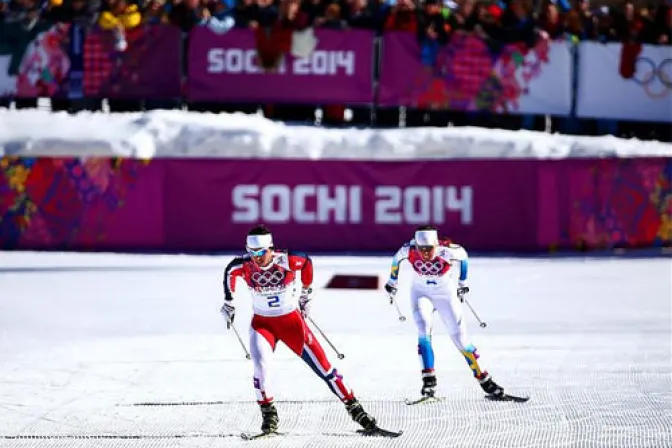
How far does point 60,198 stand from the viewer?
21.6m

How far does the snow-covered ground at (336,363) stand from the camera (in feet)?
27.7

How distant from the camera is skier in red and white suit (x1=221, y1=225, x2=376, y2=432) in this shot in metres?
8.30

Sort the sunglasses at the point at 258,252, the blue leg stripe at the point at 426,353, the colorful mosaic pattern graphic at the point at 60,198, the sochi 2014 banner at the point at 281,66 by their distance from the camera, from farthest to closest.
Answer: the colorful mosaic pattern graphic at the point at 60,198 → the sochi 2014 banner at the point at 281,66 → the blue leg stripe at the point at 426,353 → the sunglasses at the point at 258,252

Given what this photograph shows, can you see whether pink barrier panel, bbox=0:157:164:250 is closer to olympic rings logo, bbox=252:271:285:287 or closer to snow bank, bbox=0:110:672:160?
snow bank, bbox=0:110:672:160

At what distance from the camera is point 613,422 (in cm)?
865

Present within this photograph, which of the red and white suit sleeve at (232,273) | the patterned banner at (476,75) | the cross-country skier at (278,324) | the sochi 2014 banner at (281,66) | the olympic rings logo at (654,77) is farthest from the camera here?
the olympic rings logo at (654,77)

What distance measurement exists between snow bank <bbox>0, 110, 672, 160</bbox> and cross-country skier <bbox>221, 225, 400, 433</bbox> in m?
13.3

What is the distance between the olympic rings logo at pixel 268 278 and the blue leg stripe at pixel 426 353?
183 cm

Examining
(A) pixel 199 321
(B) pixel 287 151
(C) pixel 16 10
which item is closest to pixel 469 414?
(A) pixel 199 321

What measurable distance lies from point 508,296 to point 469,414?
7.39 metres

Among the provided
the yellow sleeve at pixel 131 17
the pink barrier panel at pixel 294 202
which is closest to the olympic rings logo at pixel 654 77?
the pink barrier panel at pixel 294 202

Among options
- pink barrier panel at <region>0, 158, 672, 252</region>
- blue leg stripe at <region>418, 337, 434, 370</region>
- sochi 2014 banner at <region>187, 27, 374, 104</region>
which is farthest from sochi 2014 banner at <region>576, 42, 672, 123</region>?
blue leg stripe at <region>418, 337, 434, 370</region>

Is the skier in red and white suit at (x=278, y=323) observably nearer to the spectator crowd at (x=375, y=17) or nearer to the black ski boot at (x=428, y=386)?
the black ski boot at (x=428, y=386)

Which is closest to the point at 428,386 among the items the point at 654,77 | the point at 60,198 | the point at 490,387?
the point at 490,387
